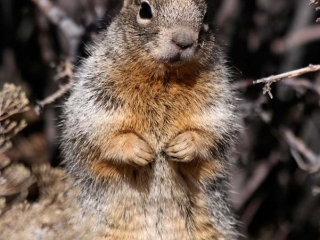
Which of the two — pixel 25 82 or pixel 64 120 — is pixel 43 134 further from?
pixel 64 120

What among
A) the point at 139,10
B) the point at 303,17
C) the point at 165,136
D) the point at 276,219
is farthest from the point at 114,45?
the point at 276,219

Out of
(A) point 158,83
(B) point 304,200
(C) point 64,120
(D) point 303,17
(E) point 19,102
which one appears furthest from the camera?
(B) point 304,200

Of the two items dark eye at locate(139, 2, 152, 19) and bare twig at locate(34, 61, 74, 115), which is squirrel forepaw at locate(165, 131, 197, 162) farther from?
bare twig at locate(34, 61, 74, 115)

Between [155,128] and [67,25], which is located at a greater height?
[67,25]

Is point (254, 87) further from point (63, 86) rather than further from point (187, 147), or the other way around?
point (187, 147)

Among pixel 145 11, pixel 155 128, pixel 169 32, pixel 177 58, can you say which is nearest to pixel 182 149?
pixel 155 128

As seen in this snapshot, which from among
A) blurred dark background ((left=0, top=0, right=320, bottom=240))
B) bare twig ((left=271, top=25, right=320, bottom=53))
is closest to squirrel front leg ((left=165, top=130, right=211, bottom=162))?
blurred dark background ((left=0, top=0, right=320, bottom=240))
